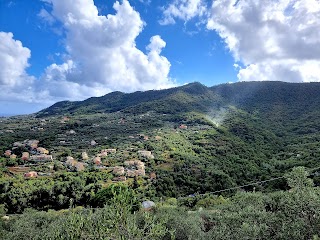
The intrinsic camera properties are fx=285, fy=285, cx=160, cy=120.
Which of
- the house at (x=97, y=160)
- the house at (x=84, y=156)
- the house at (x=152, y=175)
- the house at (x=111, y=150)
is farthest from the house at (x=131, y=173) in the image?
the house at (x=111, y=150)

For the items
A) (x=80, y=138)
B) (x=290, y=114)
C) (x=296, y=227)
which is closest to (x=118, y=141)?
(x=80, y=138)

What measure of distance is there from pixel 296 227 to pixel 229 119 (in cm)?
11648

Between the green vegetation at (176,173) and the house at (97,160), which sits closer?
the green vegetation at (176,173)

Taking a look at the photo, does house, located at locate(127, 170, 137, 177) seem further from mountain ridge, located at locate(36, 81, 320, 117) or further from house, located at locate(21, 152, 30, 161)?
mountain ridge, located at locate(36, 81, 320, 117)

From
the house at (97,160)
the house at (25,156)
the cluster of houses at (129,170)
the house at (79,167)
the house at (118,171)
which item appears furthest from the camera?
the house at (25,156)

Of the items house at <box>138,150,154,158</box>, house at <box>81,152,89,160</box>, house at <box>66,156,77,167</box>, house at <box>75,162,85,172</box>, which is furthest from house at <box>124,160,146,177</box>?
house at <box>66,156,77,167</box>

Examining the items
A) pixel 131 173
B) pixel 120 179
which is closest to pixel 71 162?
pixel 120 179

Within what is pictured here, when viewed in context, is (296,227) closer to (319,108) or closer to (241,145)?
(241,145)

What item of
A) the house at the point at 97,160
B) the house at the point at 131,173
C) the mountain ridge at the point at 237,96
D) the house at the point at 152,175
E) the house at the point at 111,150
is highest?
the mountain ridge at the point at 237,96

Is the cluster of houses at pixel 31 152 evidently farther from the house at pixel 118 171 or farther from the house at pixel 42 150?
the house at pixel 118 171

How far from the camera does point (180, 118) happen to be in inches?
5157

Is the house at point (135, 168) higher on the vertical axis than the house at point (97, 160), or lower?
lower

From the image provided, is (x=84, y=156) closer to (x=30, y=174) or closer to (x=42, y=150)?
(x=42, y=150)

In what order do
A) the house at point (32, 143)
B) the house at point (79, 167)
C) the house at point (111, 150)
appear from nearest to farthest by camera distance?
the house at point (79, 167) < the house at point (111, 150) < the house at point (32, 143)
